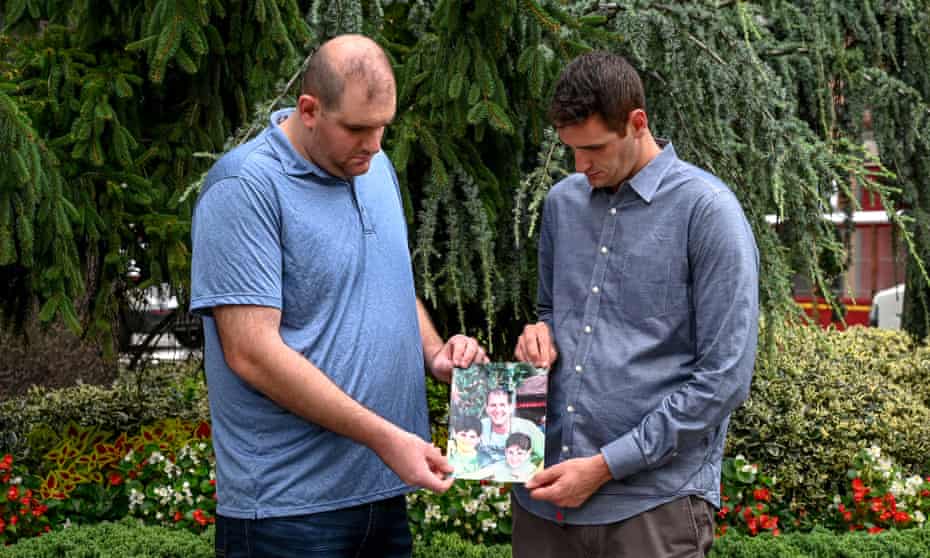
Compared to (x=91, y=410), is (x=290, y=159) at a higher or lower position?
higher

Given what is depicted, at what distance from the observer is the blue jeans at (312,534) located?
231 cm

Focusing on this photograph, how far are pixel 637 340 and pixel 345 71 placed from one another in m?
0.83

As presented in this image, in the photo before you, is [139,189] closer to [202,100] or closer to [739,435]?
[202,100]

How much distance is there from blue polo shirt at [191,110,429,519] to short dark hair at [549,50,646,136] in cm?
52

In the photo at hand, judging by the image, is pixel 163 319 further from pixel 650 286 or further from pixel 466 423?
pixel 650 286

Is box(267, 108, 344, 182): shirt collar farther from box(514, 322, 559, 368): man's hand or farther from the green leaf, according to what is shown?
the green leaf

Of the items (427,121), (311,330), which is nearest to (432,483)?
(311,330)

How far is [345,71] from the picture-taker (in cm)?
223

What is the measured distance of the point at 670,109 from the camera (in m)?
4.15

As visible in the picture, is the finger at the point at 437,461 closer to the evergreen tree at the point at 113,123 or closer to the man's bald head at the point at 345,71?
the man's bald head at the point at 345,71

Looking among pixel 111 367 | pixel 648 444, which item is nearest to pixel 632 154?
pixel 648 444

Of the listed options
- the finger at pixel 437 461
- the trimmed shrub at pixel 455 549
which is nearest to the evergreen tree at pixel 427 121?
the trimmed shrub at pixel 455 549

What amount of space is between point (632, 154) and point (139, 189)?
256cm

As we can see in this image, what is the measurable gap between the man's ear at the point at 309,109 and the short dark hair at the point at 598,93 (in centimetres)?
50
